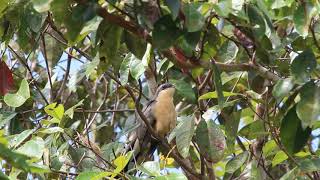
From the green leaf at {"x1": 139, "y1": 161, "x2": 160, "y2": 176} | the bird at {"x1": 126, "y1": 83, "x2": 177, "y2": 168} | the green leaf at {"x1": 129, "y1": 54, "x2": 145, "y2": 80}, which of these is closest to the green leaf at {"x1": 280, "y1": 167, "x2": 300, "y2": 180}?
the green leaf at {"x1": 139, "y1": 161, "x2": 160, "y2": 176}

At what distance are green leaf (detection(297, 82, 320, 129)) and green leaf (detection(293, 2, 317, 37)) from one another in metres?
0.19

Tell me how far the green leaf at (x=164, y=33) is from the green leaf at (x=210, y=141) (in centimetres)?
101

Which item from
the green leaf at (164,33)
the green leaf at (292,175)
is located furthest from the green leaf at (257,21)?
the green leaf at (292,175)

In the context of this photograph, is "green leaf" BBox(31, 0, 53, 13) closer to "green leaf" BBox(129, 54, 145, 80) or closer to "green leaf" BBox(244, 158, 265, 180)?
"green leaf" BBox(129, 54, 145, 80)

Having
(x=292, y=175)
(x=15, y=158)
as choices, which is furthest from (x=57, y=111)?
(x=15, y=158)

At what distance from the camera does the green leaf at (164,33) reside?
7.02 ft

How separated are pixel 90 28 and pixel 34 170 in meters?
0.67

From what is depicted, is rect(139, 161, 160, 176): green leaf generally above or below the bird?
above

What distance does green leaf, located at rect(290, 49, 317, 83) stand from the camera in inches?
93.1

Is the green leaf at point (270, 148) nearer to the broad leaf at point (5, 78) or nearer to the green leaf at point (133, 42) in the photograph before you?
the green leaf at point (133, 42)

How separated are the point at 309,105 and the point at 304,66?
13 cm

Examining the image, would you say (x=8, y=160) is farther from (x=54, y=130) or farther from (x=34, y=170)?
(x=54, y=130)

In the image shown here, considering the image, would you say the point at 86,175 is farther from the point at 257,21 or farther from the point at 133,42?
the point at 257,21

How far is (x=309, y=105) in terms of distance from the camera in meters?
2.33
